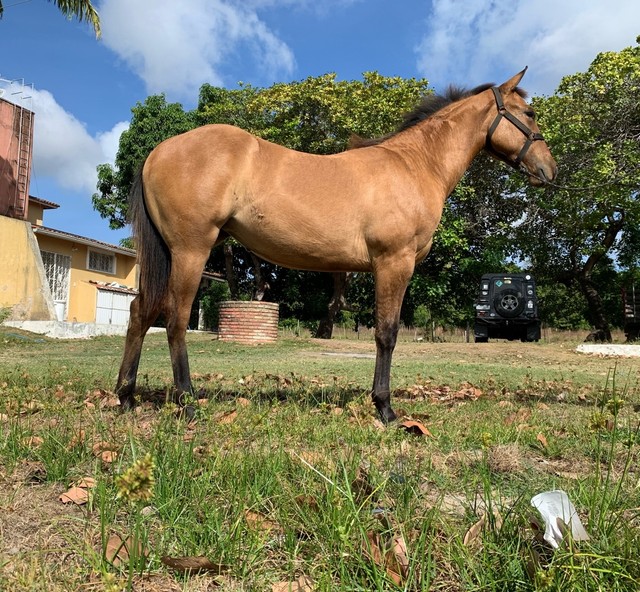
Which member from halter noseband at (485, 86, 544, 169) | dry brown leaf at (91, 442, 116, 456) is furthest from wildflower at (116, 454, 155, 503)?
halter noseband at (485, 86, 544, 169)

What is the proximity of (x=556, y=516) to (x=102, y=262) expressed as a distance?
29210 millimetres

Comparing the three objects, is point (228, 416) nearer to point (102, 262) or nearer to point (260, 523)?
point (260, 523)

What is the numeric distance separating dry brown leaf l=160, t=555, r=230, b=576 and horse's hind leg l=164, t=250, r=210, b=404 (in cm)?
238

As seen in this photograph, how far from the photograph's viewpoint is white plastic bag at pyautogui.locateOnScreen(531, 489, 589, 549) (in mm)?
1468

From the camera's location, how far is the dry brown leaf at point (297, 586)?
1.39 meters

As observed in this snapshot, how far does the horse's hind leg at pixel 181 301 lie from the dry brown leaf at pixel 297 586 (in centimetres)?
250

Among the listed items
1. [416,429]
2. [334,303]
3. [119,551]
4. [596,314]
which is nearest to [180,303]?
[416,429]

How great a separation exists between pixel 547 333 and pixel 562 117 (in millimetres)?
17028

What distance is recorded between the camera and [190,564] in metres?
1.47

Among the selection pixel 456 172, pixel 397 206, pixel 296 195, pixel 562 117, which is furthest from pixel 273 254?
pixel 562 117

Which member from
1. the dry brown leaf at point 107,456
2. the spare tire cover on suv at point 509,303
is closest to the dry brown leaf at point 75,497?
the dry brown leaf at point 107,456

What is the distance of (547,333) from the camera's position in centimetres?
3338

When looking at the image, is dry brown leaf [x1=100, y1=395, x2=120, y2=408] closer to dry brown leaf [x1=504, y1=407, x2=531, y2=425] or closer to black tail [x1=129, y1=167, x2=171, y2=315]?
black tail [x1=129, y1=167, x2=171, y2=315]

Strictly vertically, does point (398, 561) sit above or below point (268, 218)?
below
